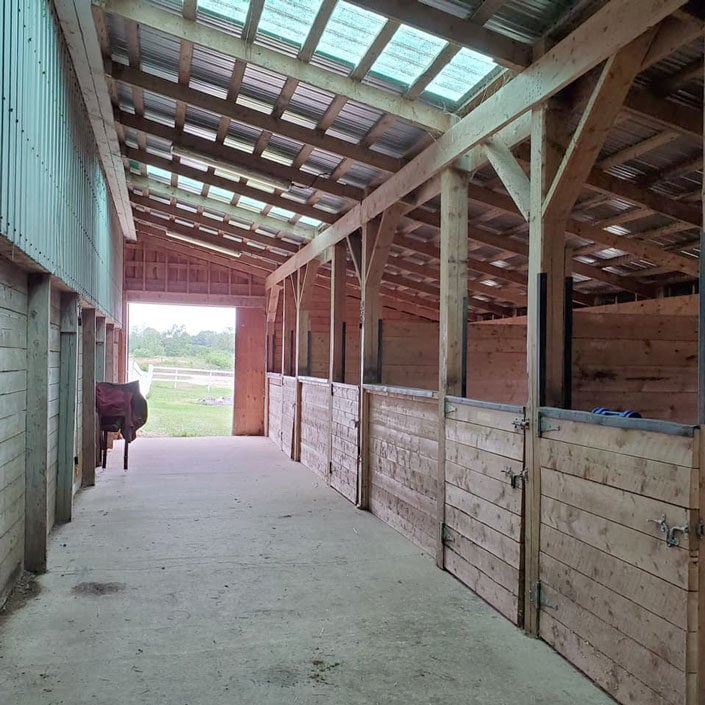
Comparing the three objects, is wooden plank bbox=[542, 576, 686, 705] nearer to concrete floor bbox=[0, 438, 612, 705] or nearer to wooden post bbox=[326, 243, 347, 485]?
concrete floor bbox=[0, 438, 612, 705]

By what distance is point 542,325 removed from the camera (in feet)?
10.3

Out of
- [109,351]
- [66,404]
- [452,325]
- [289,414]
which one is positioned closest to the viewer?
[452,325]

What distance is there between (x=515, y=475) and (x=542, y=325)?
782mm

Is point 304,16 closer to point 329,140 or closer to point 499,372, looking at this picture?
point 329,140

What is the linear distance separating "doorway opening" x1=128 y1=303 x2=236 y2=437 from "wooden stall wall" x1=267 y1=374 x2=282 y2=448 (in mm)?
3379

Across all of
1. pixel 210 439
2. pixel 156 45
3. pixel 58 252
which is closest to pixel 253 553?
pixel 58 252

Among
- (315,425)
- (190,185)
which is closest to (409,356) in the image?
(315,425)

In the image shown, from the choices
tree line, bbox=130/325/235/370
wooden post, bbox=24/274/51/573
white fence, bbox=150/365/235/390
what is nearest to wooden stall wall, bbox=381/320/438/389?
wooden post, bbox=24/274/51/573

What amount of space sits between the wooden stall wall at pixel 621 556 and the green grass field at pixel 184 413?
1056cm

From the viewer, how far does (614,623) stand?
2.49 metres

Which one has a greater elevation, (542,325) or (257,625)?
(542,325)

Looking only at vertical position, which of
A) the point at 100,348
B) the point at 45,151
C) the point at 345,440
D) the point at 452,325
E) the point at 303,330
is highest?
the point at 45,151

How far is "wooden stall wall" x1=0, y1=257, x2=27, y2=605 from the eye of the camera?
131 inches

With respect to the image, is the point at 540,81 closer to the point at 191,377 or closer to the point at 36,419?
the point at 36,419
